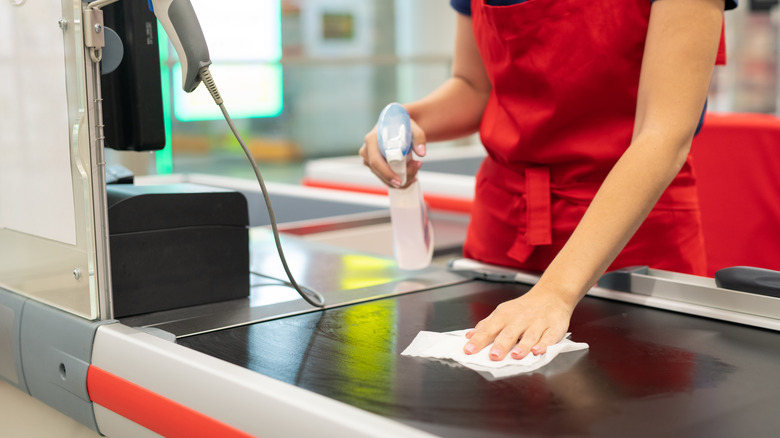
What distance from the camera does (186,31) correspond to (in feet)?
3.03

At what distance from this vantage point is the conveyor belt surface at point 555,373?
25.8 inches

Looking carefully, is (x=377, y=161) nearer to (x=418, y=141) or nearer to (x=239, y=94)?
(x=418, y=141)

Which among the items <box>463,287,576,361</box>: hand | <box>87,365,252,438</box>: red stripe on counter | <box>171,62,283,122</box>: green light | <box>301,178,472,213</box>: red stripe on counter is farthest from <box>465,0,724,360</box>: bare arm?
<box>171,62,283,122</box>: green light

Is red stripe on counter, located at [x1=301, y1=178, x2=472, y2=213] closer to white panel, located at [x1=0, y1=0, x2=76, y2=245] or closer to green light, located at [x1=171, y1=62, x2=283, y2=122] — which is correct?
green light, located at [x1=171, y1=62, x2=283, y2=122]

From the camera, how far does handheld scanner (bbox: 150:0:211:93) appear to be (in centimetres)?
92

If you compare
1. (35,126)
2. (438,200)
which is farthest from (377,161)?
(438,200)

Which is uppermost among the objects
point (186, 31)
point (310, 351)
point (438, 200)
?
point (186, 31)

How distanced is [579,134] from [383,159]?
0.27 m

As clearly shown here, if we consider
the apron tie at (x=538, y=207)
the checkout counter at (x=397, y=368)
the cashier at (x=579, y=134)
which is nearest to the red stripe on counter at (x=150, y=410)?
the checkout counter at (x=397, y=368)

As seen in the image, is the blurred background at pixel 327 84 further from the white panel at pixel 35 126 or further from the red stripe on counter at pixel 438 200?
the white panel at pixel 35 126

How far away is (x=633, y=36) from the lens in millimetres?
1078

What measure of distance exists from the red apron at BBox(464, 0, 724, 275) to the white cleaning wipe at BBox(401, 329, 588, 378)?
13.4 inches

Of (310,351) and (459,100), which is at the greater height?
(459,100)

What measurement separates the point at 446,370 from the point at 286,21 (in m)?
5.75
